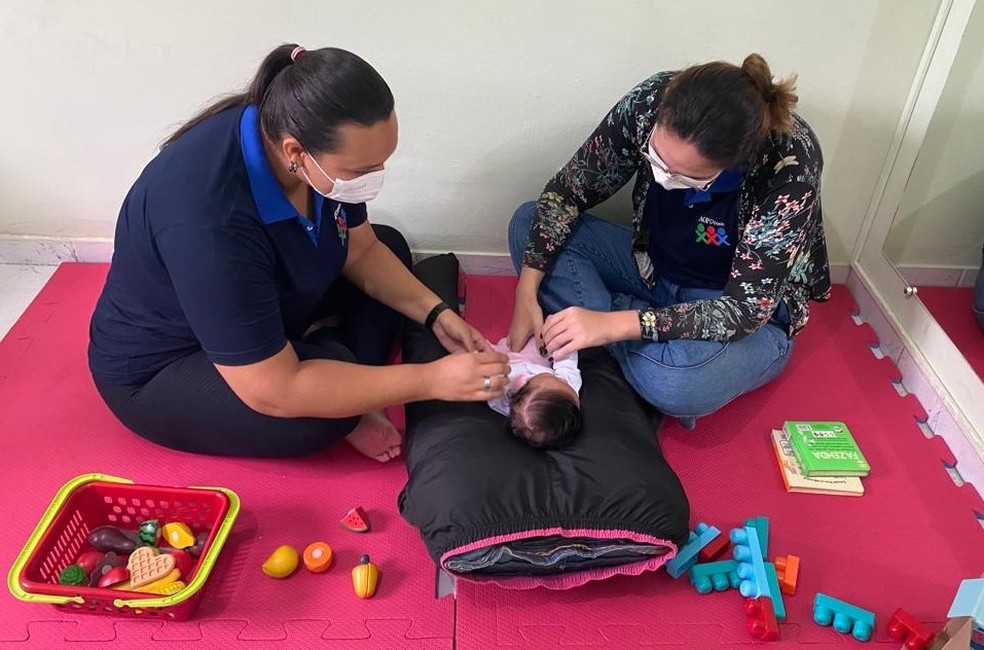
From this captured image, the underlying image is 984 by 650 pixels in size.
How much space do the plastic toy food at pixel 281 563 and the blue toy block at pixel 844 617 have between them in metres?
0.99

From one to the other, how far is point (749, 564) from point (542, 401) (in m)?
0.51

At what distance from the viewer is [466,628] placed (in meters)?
1.34

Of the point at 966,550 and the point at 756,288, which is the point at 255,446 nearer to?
the point at 756,288

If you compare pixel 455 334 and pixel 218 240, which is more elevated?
pixel 218 240

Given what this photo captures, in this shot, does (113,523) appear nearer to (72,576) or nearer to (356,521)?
(72,576)

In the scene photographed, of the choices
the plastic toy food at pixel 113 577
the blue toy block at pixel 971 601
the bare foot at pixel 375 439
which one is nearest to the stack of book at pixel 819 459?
→ the blue toy block at pixel 971 601

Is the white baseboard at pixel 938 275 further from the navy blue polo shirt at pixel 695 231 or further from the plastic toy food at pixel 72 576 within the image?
the plastic toy food at pixel 72 576

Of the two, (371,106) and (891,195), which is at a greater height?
(371,106)

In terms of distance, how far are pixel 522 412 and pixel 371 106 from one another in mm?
671

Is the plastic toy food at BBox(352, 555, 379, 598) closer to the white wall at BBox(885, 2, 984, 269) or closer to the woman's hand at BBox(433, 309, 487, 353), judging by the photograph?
the woman's hand at BBox(433, 309, 487, 353)

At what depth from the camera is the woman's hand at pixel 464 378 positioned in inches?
55.3

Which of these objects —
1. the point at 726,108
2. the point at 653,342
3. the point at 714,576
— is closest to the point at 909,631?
the point at 714,576

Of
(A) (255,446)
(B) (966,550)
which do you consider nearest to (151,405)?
(A) (255,446)

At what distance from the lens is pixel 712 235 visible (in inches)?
65.5
